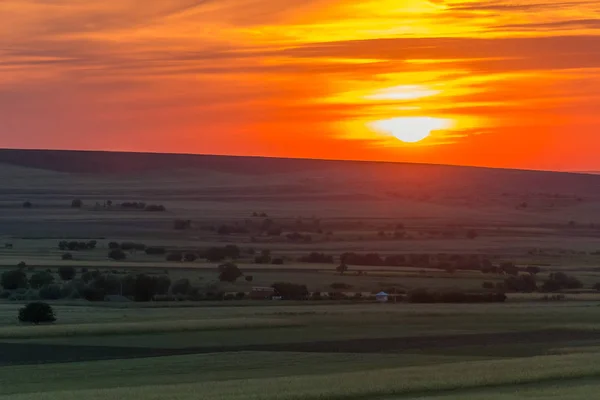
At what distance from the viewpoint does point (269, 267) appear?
8606cm

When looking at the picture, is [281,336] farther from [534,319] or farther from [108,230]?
[108,230]

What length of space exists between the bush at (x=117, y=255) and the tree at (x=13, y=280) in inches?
929

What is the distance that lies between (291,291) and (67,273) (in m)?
19.9

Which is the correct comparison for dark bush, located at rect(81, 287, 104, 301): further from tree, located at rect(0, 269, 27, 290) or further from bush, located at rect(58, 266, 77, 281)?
bush, located at rect(58, 266, 77, 281)

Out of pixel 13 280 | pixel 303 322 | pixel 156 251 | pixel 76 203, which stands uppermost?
pixel 76 203

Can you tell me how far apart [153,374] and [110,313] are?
69.7 ft

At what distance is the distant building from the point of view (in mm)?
64875

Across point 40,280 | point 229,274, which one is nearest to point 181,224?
point 229,274

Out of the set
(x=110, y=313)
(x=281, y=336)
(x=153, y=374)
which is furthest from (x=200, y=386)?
(x=110, y=313)

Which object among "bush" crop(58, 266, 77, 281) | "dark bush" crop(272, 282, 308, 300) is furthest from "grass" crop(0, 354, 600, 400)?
"bush" crop(58, 266, 77, 281)

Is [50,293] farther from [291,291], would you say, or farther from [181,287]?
[291,291]

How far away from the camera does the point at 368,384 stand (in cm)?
2767

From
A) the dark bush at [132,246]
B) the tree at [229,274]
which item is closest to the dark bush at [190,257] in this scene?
the dark bush at [132,246]

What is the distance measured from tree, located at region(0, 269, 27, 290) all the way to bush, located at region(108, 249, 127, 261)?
77.4 ft
